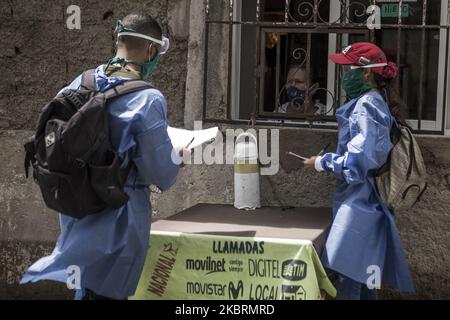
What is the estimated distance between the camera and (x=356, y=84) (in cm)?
377

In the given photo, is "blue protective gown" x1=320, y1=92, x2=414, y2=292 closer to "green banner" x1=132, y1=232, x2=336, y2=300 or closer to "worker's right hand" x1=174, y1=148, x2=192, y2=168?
"green banner" x1=132, y1=232, x2=336, y2=300

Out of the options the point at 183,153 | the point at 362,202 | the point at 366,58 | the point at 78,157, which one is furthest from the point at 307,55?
the point at 78,157

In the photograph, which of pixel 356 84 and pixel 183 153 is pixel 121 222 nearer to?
pixel 183 153

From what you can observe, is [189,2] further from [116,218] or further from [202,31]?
[116,218]

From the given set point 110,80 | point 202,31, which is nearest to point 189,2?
point 202,31

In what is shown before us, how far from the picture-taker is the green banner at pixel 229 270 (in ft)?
10.5

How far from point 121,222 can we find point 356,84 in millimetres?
1409

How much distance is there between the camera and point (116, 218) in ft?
10.2

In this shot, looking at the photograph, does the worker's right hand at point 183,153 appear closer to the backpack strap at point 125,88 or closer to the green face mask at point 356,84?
the backpack strap at point 125,88

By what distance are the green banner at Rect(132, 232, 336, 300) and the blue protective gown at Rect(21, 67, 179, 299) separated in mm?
265

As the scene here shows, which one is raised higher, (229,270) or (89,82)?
(89,82)

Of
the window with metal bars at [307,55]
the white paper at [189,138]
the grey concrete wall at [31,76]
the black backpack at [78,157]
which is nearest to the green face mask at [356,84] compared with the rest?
the window with metal bars at [307,55]

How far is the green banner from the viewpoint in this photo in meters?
3.20

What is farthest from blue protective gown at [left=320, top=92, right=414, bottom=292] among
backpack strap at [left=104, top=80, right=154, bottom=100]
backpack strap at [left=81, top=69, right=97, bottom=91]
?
backpack strap at [left=81, top=69, right=97, bottom=91]
